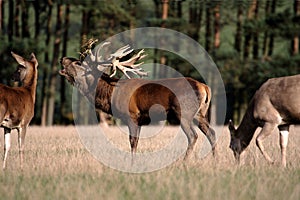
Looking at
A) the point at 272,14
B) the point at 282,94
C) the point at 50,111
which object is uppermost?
the point at 272,14

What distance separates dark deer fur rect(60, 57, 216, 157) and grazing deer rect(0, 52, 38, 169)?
1048mm

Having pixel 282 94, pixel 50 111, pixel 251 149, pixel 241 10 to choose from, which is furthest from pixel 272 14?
pixel 282 94

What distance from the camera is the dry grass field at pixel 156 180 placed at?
273 inches

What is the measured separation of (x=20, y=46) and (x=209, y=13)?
12.3 metres

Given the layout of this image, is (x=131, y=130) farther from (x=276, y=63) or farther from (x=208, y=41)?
(x=208, y=41)

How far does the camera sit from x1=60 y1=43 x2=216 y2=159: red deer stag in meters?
11.4

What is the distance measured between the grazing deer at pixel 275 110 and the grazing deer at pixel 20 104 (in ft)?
12.2

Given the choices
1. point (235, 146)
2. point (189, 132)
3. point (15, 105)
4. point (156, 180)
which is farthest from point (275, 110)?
point (15, 105)

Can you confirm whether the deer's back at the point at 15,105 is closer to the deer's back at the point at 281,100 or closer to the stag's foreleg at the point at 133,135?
the stag's foreleg at the point at 133,135

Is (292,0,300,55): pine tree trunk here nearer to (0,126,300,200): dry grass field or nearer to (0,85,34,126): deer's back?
(0,126,300,200): dry grass field

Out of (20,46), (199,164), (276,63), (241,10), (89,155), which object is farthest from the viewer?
(241,10)

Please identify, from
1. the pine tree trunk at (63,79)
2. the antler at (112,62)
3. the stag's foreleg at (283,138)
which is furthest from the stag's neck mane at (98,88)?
the pine tree trunk at (63,79)

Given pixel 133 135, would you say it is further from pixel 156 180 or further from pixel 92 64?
pixel 156 180

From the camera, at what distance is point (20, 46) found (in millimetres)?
27609
